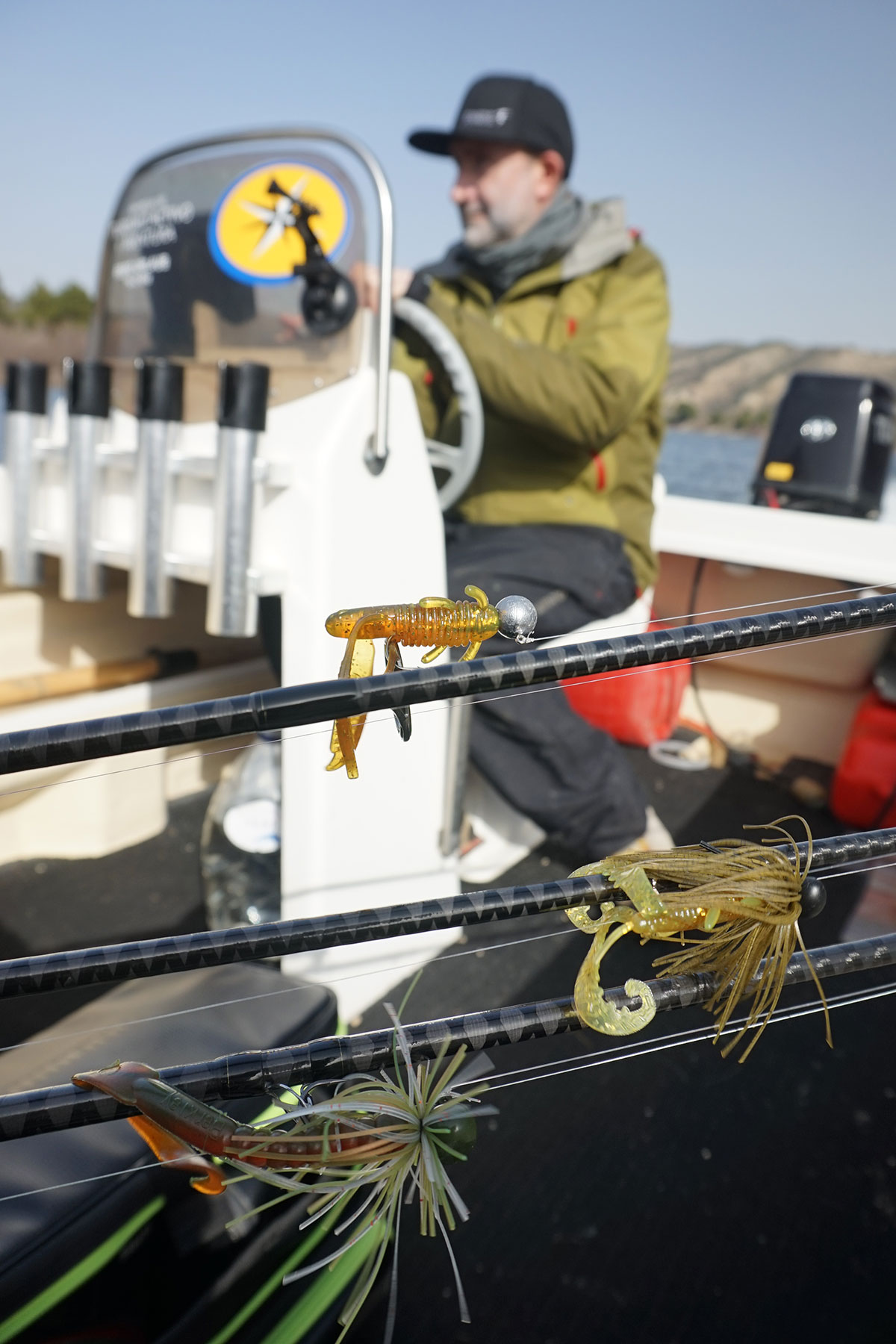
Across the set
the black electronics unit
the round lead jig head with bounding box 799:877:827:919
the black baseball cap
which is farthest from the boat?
the black electronics unit

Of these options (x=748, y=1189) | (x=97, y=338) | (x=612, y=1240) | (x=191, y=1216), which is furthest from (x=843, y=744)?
(x=191, y=1216)

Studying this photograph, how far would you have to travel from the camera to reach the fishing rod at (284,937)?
536 millimetres

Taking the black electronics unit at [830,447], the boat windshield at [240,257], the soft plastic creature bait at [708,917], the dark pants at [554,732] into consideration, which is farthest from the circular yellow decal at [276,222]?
the black electronics unit at [830,447]

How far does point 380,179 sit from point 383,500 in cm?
50

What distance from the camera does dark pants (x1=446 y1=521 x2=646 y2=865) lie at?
1.83 metres

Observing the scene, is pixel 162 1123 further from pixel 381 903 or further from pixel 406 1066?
pixel 381 903

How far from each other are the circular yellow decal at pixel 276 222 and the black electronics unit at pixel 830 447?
8.09 ft

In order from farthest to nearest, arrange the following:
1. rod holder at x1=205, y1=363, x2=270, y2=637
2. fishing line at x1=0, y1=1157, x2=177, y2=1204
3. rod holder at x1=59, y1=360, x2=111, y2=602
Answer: rod holder at x1=59, y1=360, x2=111, y2=602 < rod holder at x1=205, y1=363, x2=270, y2=637 < fishing line at x1=0, y1=1157, x2=177, y2=1204

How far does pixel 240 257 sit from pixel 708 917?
165 centimetres

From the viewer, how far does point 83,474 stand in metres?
1.67

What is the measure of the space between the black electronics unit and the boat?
1.22 meters

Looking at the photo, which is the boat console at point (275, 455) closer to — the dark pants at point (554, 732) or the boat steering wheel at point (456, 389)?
the boat steering wheel at point (456, 389)

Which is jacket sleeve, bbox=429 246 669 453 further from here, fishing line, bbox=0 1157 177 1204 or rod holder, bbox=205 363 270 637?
fishing line, bbox=0 1157 177 1204

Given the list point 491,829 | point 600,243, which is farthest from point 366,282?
point 491,829
